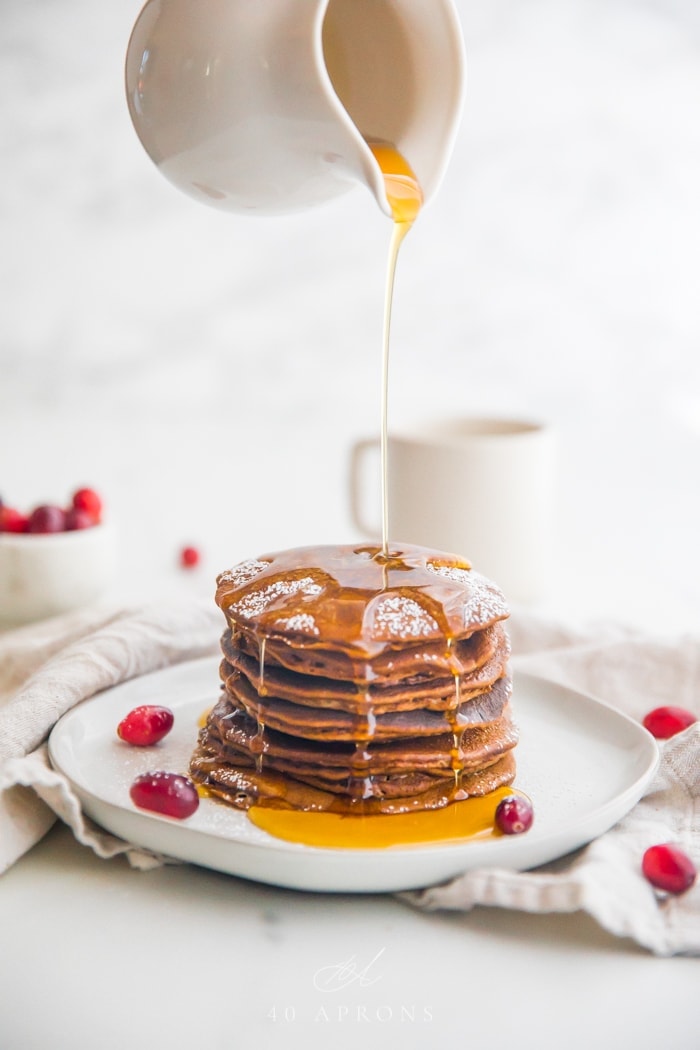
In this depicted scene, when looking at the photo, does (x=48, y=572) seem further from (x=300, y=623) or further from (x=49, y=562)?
(x=300, y=623)

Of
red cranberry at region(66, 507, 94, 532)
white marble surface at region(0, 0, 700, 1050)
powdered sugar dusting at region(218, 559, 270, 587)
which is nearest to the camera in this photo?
powdered sugar dusting at region(218, 559, 270, 587)

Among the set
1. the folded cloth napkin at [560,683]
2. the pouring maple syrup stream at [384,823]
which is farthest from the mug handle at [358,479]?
the pouring maple syrup stream at [384,823]

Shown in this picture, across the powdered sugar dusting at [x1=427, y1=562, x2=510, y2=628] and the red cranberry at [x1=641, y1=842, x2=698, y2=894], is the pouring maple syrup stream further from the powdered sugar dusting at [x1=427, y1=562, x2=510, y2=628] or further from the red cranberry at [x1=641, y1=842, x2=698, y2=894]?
the red cranberry at [x1=641, y1=842, x2=698, y2=894]

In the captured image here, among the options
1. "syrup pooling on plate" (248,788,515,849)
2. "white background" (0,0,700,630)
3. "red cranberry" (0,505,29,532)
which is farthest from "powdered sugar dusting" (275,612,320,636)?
"white background" (0,0,700,630)

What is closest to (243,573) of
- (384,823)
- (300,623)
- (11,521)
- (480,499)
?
(300,623)

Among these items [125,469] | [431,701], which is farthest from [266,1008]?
[125,469]

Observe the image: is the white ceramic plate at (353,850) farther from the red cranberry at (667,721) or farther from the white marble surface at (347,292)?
the white marble surface at (347,292)
